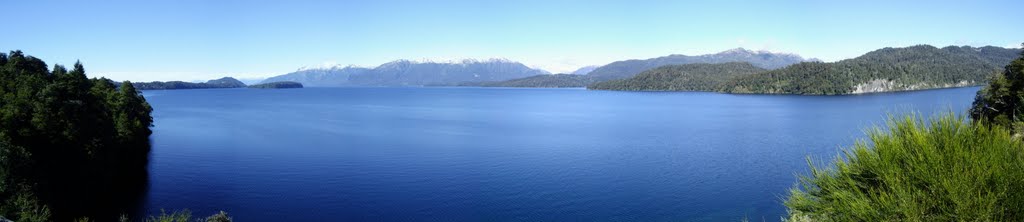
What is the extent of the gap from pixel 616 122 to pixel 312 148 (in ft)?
160

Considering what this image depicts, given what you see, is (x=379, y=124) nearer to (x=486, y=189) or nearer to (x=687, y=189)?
(x=486, y=189)

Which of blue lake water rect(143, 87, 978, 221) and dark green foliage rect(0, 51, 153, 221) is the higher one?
dark green foliage rect(0, 51, 153, 221)

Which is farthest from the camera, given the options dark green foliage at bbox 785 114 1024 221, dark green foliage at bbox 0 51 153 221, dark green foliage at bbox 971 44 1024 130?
dark green foliage at bbox 971 44 1024 130

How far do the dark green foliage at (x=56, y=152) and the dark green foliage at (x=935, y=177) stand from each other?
27565mm

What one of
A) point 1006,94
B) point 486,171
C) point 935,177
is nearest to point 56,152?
point 486,171

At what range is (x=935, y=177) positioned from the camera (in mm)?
10219

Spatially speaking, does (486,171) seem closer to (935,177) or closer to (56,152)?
(56,152)

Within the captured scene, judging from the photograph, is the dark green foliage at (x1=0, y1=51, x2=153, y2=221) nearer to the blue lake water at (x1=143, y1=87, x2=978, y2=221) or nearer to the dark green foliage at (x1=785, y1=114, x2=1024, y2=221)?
the blue lake water at (x1=143, y1=87, x2=978, y2=221)

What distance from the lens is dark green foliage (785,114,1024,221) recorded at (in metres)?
9.57

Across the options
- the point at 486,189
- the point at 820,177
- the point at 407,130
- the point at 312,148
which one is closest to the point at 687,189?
the point at 486,189

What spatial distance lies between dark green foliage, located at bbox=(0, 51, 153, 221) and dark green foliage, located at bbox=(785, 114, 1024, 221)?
27.6 m

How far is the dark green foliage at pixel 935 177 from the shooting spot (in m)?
9.57

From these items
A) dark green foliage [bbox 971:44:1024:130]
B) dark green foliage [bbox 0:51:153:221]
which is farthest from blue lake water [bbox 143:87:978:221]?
dark green foliage [bbox 971:44:1024:130]

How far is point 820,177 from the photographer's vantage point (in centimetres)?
1356
